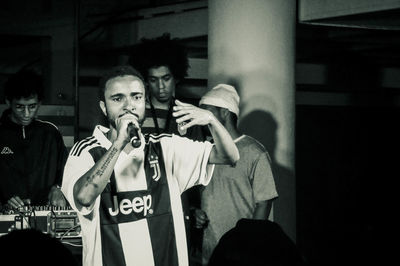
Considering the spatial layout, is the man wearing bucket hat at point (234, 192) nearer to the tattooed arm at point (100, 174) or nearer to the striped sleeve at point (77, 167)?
the striped sleeve at point (77, 167)

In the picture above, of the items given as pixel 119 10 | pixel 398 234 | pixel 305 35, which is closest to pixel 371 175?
pixel 398 234

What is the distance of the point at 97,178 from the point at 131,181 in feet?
0.84

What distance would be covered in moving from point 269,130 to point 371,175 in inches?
159

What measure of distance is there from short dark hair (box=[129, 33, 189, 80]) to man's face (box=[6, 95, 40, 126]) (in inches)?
29.5

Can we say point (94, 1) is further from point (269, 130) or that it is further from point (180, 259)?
point (180, 259)

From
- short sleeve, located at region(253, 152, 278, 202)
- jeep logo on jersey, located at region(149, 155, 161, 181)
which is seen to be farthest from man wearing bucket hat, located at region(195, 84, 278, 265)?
jeep logo on jersey, located at region(149, 155, 161, 181)

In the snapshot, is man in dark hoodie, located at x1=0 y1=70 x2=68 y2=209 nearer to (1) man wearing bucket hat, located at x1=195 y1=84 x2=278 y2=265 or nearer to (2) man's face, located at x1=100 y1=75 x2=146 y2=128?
(1) man wearing bucket hat, located at x1=195 y1=84 x2=278 y2=265

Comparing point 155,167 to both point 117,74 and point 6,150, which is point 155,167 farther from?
point 6,150

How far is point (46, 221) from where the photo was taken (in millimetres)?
3764

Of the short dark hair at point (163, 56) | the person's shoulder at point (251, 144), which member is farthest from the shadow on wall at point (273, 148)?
the person's shoulder at point (251, 144)

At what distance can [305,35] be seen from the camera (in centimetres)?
714

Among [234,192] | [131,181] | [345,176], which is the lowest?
[345,176]

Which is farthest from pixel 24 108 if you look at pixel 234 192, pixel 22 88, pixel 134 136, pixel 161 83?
pixel 134 136

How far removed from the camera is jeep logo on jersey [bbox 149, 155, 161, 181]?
279 cm
